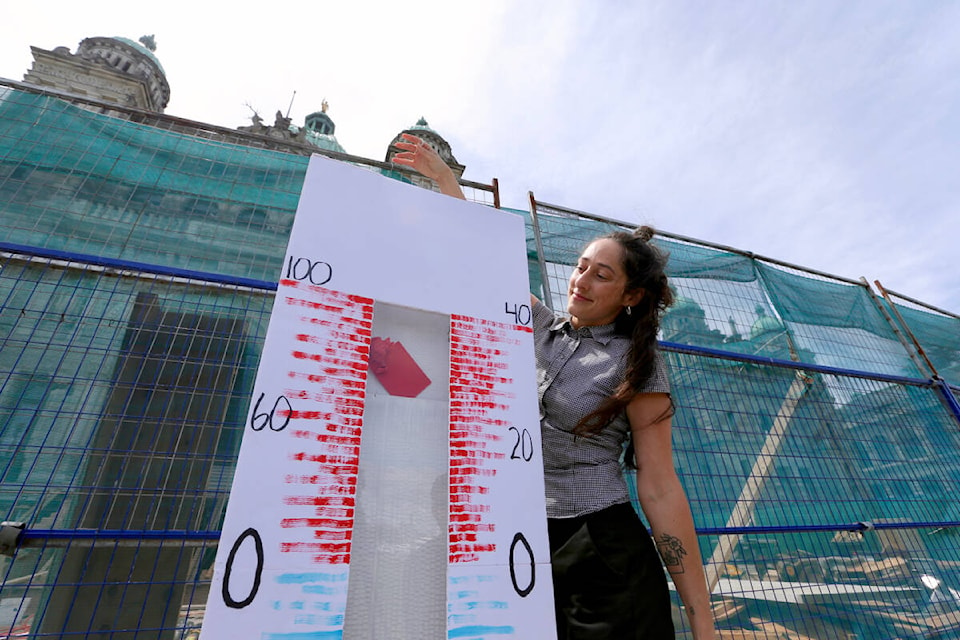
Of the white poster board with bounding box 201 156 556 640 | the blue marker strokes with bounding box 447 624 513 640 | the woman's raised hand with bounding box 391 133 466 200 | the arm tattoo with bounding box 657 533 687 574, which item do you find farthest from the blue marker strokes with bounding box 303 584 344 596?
the woman's raised hand with bounding box 391 133 466 200

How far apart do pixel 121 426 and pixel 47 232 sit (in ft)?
4.74

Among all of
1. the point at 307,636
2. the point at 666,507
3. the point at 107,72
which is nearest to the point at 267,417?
the point at 307,636

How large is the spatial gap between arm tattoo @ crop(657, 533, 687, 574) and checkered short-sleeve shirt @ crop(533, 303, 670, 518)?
0.13 metres

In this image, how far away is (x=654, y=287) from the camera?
57.9 inches

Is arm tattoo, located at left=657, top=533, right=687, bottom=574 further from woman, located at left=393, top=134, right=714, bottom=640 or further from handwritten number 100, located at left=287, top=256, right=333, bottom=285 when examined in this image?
handwritten number 100, located at left=287, top=256, right=333, bottom=285

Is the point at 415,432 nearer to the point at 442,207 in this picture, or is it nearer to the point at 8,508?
the point at 442,207

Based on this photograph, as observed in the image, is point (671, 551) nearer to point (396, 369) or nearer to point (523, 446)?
point (523, 446)

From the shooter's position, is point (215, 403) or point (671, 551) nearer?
point (671, 551)

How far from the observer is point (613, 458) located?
1.24 meters

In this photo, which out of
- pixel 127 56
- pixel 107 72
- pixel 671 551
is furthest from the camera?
pixel 127 56

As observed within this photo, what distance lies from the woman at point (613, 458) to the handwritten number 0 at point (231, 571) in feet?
2.40

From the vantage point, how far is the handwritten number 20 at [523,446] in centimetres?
104

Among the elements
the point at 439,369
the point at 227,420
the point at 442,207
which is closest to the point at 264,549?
the point at 439,369

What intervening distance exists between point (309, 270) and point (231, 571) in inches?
24.5
